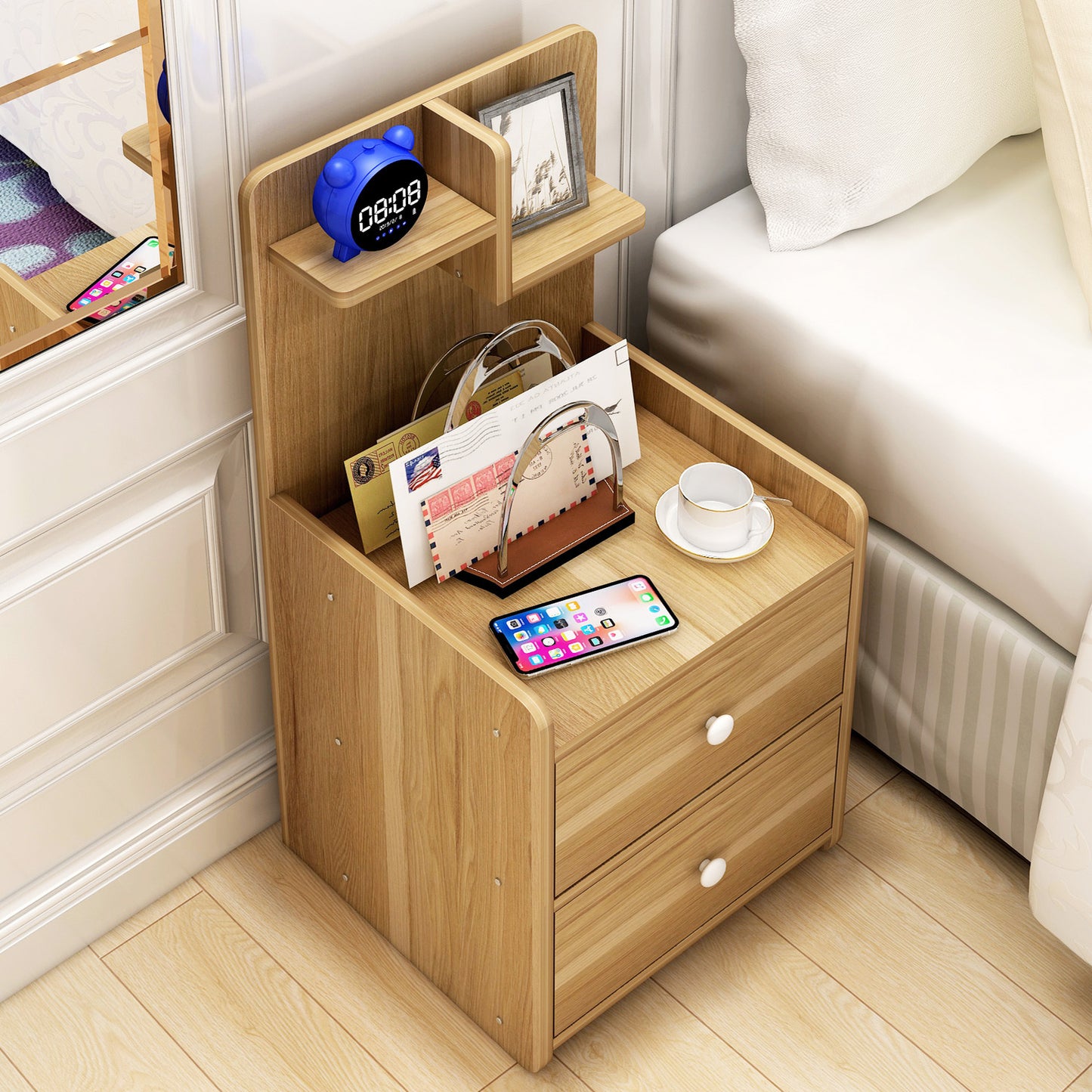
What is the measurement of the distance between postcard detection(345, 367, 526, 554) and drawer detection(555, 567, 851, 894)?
291mm

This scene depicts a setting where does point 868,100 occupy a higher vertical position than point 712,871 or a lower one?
higher

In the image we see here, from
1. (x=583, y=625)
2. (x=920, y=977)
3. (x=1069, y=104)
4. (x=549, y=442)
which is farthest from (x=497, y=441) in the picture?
(x=920, y=977)

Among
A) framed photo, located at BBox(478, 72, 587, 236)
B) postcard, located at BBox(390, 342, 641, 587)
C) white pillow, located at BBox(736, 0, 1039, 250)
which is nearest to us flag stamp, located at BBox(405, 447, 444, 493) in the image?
postcard, located at BBox(390, 342, 641, 587)

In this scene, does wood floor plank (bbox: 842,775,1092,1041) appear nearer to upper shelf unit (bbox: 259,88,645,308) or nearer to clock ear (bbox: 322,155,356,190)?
upper shelf unit (bbox: 259,88,645,308)

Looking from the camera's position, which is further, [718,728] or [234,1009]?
[234,1009]

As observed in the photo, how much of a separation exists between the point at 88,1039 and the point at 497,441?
75 cm

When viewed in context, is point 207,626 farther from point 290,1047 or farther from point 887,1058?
point 887,1058

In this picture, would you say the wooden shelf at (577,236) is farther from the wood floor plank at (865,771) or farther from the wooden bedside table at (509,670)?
the wood floor plank at (865,771)

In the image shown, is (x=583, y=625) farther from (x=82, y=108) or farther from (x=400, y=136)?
(x=82, y=108)

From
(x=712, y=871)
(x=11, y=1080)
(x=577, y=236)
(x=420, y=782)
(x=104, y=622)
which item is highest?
(x=577, y=236)

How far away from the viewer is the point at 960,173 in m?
1.54

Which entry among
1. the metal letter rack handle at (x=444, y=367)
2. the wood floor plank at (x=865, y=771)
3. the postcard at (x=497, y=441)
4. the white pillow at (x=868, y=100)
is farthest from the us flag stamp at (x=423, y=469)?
the wood floor plank at (x=865, y=771)

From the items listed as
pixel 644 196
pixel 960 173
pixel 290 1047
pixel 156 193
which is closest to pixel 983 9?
pixel 960 173

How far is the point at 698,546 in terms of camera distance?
136 centimetres
